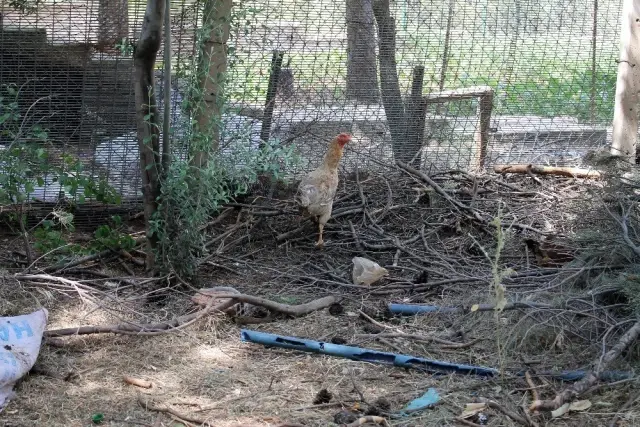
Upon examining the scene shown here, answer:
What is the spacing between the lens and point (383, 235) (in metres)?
6.72

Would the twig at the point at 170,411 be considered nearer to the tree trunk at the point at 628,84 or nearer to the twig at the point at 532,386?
the twig at the point at 532,386

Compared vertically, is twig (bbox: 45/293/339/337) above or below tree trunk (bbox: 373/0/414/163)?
below

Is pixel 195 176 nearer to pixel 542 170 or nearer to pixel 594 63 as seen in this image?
pixel 542 170

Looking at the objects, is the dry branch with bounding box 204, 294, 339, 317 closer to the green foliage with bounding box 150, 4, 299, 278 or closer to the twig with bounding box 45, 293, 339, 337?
the twig with bounding box 45, 293, 339, 337

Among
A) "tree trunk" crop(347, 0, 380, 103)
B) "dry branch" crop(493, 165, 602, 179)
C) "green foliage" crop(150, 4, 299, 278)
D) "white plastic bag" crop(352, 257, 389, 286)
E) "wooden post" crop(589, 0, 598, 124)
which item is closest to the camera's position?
"green foliage" crop(150, 4, 299, 278)

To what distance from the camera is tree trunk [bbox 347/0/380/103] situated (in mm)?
7258

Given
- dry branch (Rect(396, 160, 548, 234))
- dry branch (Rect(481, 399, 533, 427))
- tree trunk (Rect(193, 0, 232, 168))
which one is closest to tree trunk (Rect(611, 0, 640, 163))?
dry branch (Rect(396, 160, 548, 234))

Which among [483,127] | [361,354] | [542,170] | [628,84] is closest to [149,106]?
[361,354]

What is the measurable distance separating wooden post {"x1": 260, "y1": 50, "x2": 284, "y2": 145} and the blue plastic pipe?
2.55m

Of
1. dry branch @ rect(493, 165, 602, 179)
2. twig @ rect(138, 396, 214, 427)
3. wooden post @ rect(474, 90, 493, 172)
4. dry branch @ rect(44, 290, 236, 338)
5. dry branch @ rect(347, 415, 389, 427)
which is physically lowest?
twig @ rect(138, 396, 214, 427)

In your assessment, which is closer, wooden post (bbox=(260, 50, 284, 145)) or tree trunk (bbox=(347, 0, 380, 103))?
wooden post (bbox=(260, 50, 284, 145))

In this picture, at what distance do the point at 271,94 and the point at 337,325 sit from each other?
261 centimetres

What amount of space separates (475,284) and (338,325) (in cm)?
119

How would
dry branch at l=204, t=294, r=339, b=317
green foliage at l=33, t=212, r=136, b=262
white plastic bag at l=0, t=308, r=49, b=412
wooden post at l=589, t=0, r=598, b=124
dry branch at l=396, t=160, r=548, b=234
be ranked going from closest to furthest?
white plastic bag at l=0, t=308, r=49, b=412, dry branch at l=204, t=294, r=339, b=317, green foliage at l=33, t=212, r=136, b=262, dry branch at l=396, t=160, r=548, b=234, wooden post at l=589, t=0, r=598, b=124
